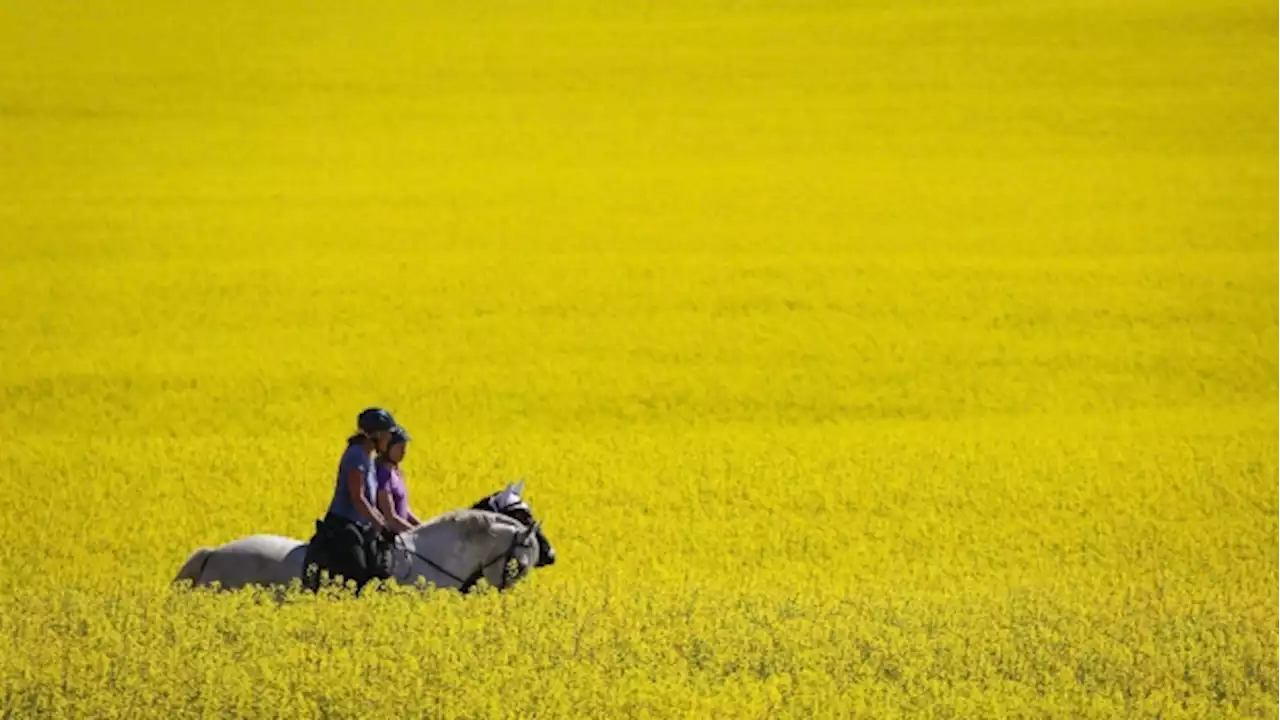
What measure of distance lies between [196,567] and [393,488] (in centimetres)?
112

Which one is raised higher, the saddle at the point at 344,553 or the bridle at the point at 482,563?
the saddle at the point at 344,553

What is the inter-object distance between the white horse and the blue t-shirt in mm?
320

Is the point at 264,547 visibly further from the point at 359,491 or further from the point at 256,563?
the point at 359,491

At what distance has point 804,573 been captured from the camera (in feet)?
42.4

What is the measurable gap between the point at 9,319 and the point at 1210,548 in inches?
477

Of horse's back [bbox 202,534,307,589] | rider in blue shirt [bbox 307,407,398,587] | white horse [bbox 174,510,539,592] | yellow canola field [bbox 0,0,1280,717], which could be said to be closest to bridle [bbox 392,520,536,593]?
white horse [bbox 174,510,539,592]

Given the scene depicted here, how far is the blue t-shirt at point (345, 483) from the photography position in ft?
29.7

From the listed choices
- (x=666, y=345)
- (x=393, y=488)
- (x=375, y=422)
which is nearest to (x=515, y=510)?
(x=393, y=488)

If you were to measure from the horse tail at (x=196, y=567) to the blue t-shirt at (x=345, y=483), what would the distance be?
0.87 metres

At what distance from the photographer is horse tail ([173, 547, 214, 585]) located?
31.4 ft

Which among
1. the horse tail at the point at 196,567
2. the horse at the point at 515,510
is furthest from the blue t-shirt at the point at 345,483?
the horse tail at the point at 196,567

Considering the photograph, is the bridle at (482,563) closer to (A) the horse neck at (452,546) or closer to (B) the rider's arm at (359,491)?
(A) the horse neck at (452,546)

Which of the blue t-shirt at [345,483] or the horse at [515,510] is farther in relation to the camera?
the horse at [515,510]

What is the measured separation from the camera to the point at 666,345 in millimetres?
18891
